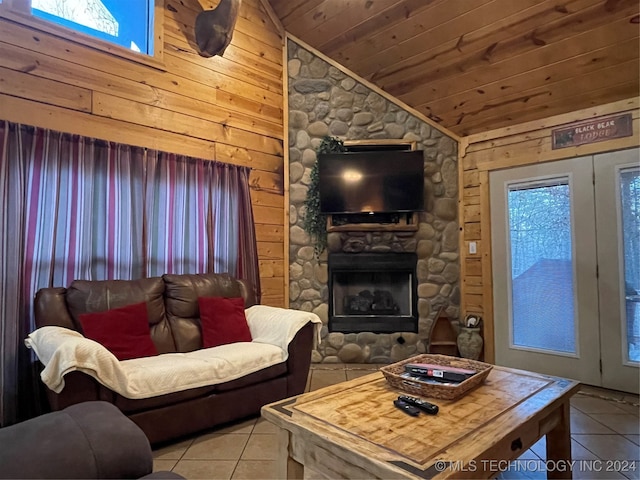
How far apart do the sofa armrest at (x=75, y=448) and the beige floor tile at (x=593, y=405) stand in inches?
121

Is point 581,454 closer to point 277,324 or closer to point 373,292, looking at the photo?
point 277,324

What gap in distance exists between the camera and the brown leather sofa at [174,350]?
6.98 ft

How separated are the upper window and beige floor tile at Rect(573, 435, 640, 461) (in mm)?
4295

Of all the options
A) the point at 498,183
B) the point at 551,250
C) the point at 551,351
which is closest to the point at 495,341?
the point at 551,351

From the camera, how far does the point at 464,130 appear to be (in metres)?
4.16

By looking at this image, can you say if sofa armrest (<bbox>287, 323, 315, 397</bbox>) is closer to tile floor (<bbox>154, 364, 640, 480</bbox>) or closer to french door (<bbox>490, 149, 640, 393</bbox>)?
tile floor (<bbox>154, 364, 640, 480</bbox>)

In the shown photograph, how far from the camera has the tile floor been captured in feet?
6.60

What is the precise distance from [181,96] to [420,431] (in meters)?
3.37

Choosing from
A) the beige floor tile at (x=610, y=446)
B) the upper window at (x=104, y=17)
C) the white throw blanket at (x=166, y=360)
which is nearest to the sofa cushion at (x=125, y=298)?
A: the white throw blanket at (x=166, y=360)

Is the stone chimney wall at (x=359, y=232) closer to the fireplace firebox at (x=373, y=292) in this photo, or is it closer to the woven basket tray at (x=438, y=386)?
the fireplace firebox at (x=373, y=292)

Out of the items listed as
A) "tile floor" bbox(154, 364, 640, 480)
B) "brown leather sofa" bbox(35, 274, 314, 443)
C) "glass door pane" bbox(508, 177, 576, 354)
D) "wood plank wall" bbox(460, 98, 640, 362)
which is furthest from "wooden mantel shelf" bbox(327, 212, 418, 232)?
"tile floor" bbox(154, 364, 640, 480)

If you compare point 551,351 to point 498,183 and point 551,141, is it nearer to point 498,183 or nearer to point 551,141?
point 498,183

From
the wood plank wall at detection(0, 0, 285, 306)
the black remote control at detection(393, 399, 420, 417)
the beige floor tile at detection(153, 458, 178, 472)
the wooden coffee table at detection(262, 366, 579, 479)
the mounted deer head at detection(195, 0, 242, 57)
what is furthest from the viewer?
the mounted deer head at detection(195, 0, 242, 57)

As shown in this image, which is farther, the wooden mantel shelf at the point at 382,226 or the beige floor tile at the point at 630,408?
the wooden mantel shelf at the point at 382,226
